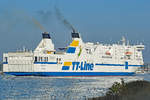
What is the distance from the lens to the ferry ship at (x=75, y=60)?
76.4 m

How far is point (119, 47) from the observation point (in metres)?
86.0

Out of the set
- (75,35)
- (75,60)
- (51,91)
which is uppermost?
(75,35)

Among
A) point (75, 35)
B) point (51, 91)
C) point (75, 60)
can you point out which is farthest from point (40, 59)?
point (51, 91)

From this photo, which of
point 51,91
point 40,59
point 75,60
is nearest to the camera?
point 51,91

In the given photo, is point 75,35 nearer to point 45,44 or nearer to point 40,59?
point 45,44

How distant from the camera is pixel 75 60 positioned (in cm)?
7862

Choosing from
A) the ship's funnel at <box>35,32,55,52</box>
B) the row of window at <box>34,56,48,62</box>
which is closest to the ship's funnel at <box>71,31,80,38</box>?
the ship's funnel at <box>35,32,55,52</box>

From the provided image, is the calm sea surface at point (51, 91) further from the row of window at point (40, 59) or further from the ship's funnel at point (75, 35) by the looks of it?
the ship's funnel at point (75, 35)

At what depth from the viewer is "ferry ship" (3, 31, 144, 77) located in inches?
3009

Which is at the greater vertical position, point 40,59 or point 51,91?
point 40,59

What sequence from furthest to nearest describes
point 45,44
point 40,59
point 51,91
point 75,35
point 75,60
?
point 45,44 < point 75,35 < point 75,60 < point 40,59 < point 51,91

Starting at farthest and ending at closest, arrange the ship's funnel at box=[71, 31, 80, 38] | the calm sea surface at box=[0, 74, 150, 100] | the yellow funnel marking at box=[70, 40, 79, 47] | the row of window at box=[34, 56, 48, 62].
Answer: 1. the ship's funnel at box=[71, 31, 80, 38]
2. the yellow funnel marking at box=[70, 40, 79, 47]
3. the row of window at box=[34, 56, 48, 62]
4. the calm sea surface at box=[0, 74, 150, 100]

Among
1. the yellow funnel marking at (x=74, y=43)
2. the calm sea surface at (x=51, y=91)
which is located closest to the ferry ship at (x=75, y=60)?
the yellow funnel marking at (x=74, y=43)

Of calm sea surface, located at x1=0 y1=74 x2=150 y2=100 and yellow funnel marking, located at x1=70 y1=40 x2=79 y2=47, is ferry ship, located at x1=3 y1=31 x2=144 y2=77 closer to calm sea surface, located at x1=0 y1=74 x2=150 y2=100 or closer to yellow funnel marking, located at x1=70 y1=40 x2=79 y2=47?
yellow funnel marking, located at x1=70 y1=40 x2=79 y2=47
